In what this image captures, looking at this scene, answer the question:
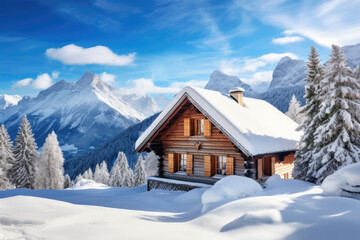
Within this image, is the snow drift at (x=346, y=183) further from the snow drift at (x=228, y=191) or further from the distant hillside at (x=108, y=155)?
the distant hillside at (x=108, y=155)

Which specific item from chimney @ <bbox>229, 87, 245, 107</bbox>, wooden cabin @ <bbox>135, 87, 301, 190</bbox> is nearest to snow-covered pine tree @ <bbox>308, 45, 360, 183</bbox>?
wooden cabin @ <bbox>135, 87, 301, 190</bbox>

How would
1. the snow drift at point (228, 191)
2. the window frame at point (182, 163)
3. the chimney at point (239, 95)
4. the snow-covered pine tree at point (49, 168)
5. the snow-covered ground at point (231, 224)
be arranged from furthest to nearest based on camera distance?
the snow-covered pine tree at point (49, 168) → the chimney at point (239, 95) → the window frame at point (182, 163) → the snow drift at point (228, 191) → the snow-covered ground at point (231, 224)

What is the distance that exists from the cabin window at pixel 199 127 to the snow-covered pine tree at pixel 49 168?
2929cm

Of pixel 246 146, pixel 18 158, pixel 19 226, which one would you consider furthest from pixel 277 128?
pixel 18 158

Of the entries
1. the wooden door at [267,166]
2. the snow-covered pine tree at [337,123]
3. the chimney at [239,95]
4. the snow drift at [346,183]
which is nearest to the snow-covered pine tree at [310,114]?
the snow-covered pine tree at [337,123]

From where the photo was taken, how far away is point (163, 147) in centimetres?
→ 1480

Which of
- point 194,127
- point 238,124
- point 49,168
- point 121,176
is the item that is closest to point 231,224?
point 238,124

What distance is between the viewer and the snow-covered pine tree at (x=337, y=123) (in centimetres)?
1019

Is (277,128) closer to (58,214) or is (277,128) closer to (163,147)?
(163,147)

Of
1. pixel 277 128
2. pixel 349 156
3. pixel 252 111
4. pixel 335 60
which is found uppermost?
pixel 335 60

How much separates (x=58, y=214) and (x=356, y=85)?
44.4 ft

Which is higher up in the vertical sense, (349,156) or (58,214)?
(349,156)

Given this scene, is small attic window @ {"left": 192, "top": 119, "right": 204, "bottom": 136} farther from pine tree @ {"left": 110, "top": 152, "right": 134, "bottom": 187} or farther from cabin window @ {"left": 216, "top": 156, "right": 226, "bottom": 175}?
pine tree @ {"left": 110, "top": 152, "right": 134, "bottom": 187}

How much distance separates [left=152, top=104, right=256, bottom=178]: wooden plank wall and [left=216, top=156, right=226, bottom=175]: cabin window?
0.56 m
